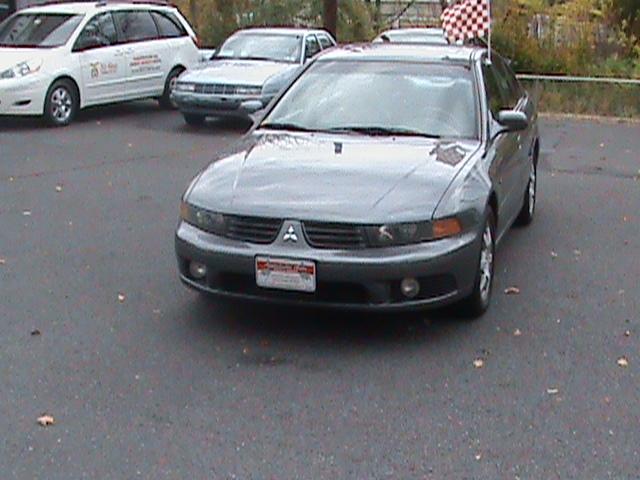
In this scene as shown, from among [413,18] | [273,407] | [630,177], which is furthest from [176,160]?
[413,18]

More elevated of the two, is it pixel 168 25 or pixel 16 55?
pixel 16 55

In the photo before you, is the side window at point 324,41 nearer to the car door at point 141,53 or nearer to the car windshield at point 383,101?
the car door at point 141,53

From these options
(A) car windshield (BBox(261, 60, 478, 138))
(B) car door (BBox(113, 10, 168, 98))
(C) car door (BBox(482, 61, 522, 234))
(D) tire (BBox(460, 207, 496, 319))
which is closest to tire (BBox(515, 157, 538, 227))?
(C) car door (BBox(482, 61, 522, 234))

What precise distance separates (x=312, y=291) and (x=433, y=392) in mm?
861

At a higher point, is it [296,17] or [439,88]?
[439,88]

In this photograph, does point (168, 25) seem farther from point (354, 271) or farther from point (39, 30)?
point (354, 271)

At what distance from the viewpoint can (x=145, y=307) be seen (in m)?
5.63

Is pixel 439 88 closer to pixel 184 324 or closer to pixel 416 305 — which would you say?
pixel 416 305

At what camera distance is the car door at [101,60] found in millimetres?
13734

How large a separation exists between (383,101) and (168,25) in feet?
32.9

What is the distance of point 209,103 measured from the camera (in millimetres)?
13195

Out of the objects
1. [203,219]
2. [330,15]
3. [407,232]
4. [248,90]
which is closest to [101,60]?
[248,90]

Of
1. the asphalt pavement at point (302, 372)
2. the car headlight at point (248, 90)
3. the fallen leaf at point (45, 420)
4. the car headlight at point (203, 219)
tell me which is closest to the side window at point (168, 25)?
the car headlight at point (248, 90)

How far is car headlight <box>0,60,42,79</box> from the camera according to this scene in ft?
42.2
